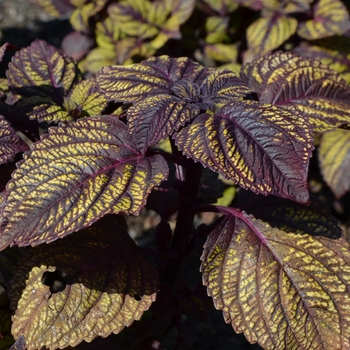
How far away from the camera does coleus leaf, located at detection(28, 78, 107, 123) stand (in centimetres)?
121

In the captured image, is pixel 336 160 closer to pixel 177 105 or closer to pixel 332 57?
pixel 332 57

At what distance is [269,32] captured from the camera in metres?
2.43

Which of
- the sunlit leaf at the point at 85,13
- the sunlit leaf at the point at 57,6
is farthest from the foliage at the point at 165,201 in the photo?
the sunlit leaf at the point at 57,6

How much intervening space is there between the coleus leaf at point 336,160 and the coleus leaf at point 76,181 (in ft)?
4.43

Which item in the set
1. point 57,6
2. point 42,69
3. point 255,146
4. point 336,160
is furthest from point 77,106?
point 57,6

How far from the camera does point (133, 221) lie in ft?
8.29

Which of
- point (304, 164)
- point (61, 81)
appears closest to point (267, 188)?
point (304, 164)

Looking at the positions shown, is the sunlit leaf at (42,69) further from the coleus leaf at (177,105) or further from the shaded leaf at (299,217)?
the shaded leaf at (299,217)

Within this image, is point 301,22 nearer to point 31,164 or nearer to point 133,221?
point 133,221

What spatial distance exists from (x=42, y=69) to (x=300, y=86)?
2.07 feet

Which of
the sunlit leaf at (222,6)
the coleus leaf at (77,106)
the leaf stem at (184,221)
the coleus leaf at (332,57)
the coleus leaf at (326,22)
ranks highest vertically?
the coleus leaf at (77,106)

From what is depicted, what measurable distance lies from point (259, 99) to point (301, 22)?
4.65 ft

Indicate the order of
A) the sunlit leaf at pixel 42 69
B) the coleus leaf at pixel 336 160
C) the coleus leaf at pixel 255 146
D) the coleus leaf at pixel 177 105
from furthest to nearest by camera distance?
the coleus leaf at pixel 336 160 < the sunlit leaf at pixel 42 69 < the coleus leaf at pixel 177 105 < the coleus leaf at pixel 255 146

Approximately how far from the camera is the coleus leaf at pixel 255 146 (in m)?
0.90
